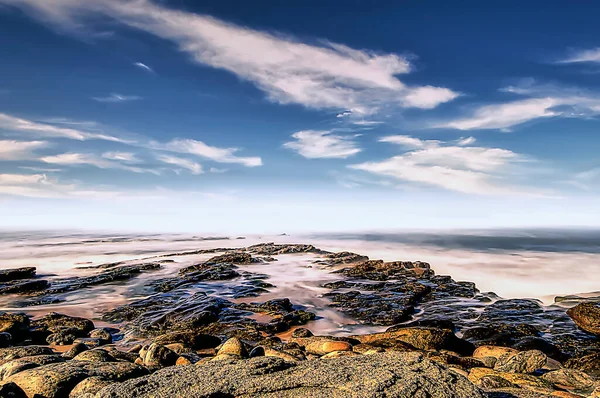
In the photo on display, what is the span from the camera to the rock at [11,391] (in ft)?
16.9

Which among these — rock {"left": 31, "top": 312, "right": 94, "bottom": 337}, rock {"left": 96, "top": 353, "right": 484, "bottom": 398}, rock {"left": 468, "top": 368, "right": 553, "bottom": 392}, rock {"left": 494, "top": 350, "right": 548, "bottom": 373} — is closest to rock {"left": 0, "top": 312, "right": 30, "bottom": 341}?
rock {"left": 31, "top": 312, "right": 94, "bottom": 337}

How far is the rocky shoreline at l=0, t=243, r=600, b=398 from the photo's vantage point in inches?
171

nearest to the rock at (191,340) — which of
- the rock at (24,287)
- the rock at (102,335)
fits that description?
the rock at (102,335)

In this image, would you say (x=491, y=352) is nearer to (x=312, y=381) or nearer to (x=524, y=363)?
(x=524, y=363)

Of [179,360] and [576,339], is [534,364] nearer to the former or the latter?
[576,339]

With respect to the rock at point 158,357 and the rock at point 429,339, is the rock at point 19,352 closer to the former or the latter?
the rock at point 158,357

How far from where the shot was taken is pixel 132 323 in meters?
15.4

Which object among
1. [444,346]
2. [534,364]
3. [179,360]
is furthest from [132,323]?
[534,364]

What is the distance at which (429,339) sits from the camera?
445 inches

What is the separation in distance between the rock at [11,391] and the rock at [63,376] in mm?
75

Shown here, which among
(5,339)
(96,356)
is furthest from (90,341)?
(96,356)

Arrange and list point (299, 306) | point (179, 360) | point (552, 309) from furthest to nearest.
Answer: point (299, 306) → point (552, 309) → point (179, 360)

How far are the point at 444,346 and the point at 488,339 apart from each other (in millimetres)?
3018

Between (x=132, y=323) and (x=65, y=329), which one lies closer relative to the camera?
(x=65, y=329)
